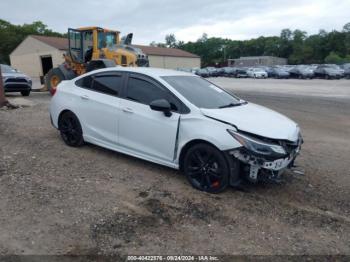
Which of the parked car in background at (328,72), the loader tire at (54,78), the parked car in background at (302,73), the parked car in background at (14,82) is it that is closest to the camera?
the parked car in background at (14,82)

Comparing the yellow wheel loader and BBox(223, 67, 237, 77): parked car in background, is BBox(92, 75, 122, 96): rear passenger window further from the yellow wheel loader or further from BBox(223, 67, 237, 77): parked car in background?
BBox(223, 67, 237, 77): parked car in background

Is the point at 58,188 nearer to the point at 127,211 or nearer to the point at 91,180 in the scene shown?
the point at 91,180

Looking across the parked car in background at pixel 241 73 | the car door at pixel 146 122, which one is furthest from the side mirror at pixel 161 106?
Answer: the parked car in background at pixel 241 73

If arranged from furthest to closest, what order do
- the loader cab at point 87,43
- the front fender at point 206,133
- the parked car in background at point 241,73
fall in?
the parked car in background at point 241,73, the loader cab at point 87,43, the front fender at point 206,133

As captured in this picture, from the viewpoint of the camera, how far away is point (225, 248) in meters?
3.90

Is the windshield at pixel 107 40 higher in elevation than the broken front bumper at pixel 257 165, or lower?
higher

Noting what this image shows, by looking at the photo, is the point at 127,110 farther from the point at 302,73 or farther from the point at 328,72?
the point at 302,73

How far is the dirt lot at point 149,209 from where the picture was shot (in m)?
3.95

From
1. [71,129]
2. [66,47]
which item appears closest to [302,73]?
[66,47]

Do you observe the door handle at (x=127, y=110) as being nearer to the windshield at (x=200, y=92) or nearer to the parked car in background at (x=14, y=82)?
the windshield at (x=200, y=92)

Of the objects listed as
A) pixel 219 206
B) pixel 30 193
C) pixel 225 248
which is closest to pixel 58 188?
pixel 30 193

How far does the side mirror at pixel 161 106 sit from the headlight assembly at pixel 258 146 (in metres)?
1.01

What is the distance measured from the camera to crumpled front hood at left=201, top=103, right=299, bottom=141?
16.5 ft

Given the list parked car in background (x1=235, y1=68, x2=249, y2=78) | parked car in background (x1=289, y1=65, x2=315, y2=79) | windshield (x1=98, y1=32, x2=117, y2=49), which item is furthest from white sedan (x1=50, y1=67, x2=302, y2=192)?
parked car in background (x1=235, y1=68, x2=249, y2=78)
